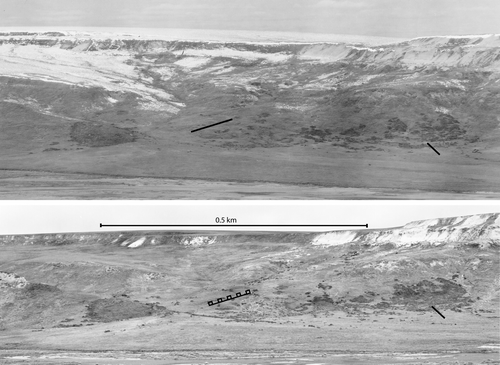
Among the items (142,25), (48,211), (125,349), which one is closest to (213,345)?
(125,349)

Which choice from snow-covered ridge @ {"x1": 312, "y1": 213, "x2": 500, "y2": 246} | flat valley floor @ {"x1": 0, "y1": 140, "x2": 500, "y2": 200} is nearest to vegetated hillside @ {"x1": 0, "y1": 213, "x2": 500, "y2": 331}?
snow-covered ridge @ {"x1": 312, "y1": 213, "x2": 500, "y2": 246}

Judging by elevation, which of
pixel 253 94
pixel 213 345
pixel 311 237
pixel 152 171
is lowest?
pixel 213 345

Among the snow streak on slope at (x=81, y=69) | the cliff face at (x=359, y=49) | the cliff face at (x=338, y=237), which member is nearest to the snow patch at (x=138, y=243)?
the cliff face at (x=338, y=237)

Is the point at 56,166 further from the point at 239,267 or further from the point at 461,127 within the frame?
the point at 461,127

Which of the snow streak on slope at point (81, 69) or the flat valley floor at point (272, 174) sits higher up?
the snow streak on slope at point (81, 69)

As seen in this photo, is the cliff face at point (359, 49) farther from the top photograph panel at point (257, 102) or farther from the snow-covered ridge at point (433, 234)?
the snow-covered ridge at point (433, 234)
